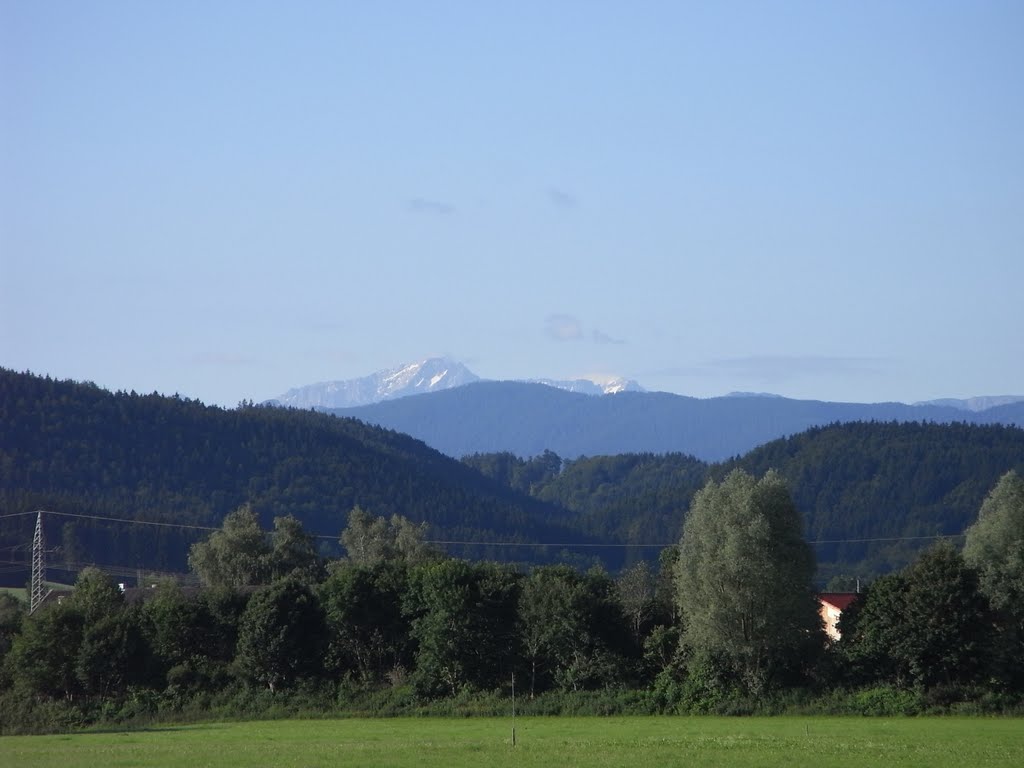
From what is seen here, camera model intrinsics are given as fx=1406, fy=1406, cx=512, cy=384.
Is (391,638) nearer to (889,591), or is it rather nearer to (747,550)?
(747,550)

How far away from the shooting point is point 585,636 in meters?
66.1

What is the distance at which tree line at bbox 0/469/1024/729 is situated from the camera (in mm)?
62000

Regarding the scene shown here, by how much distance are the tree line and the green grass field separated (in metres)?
4.59

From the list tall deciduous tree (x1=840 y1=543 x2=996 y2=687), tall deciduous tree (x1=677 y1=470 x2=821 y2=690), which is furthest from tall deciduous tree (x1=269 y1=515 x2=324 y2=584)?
tall deciduous tree (x1=840 y1=543 x2=996 y2=687)

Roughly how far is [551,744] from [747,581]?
19958 millimetres

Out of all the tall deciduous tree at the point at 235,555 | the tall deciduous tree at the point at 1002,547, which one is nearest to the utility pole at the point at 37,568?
the tall deciduous tree at the point at 235,555

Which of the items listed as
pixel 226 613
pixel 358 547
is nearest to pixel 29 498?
pixel 358 547

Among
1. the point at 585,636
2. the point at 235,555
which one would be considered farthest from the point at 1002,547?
the point at 235,555

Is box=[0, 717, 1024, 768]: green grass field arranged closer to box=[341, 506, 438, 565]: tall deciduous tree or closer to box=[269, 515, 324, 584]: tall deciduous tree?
box=[269, 515, 324, 584]: tall deciduous tree

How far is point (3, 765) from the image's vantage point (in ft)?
132

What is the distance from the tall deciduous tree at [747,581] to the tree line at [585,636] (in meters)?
0.09

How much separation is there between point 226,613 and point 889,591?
106ft

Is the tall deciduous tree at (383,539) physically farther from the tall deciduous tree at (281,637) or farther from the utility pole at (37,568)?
the tall deciduous tree at (281,637)

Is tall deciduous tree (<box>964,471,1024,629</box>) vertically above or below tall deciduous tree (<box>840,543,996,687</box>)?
above
